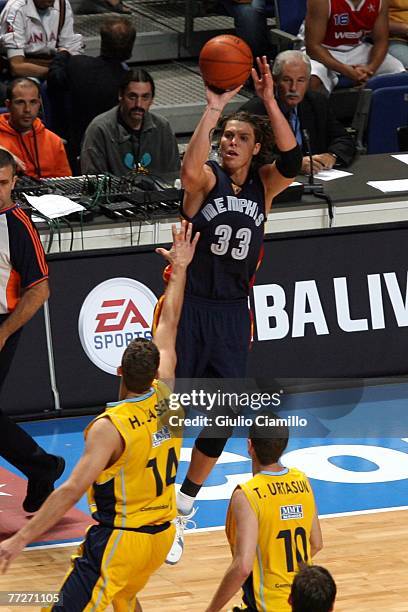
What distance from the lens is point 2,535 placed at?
7.39 metres

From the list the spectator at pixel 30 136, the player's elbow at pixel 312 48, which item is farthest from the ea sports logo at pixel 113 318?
the player's elbow at pixel 312 48

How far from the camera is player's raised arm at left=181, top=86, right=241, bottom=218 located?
6656mm

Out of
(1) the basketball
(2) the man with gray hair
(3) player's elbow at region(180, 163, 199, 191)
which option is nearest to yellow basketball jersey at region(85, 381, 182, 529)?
(3) player's elbow at region(180, 163, 199, 191)

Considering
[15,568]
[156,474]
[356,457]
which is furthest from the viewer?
[356,457]

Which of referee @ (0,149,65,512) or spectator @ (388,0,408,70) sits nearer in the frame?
referee @ (0,149,65,512)

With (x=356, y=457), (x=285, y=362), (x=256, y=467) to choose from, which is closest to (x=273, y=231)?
(x=285, y=362)

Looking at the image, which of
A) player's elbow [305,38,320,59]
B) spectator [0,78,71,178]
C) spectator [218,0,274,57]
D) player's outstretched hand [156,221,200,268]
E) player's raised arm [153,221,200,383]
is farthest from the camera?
spectator [218,0,274,57]

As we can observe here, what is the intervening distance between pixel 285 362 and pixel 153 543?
411 cm

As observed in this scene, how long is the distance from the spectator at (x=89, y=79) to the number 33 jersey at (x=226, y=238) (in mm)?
3991

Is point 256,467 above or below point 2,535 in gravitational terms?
above

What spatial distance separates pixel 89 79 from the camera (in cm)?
1096

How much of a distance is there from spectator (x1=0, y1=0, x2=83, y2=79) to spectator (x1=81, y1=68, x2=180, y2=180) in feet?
4.64

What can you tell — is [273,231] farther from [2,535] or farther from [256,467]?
[256,467]

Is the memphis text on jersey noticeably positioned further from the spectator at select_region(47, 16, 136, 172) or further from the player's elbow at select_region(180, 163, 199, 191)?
the spectator at select_region(47, 16, 136, 172)
